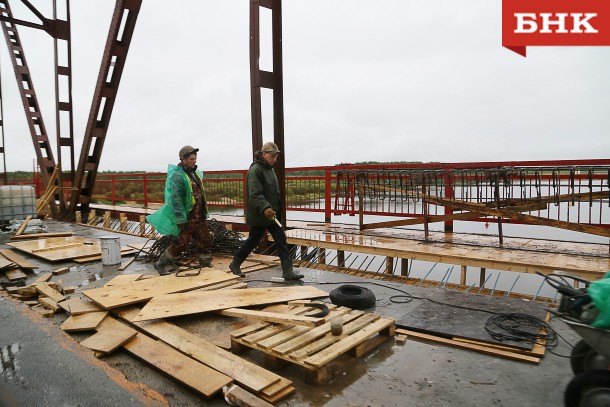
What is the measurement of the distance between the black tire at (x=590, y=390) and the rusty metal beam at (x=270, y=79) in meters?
6.45

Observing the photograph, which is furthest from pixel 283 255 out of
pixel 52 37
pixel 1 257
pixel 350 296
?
pixel 52 37

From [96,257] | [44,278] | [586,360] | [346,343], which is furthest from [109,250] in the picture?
[586,360]

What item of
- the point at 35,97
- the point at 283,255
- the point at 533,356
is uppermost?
the point at 35,97

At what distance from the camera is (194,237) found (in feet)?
24.1

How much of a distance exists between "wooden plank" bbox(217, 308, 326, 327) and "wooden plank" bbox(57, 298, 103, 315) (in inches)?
68.0

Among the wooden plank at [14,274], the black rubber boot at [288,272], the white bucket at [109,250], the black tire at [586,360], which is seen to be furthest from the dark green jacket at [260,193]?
the wooden plank at [14,274]

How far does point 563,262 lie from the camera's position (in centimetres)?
619

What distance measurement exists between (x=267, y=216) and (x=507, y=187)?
195 inches

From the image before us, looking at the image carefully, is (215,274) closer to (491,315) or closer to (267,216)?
(267,216)

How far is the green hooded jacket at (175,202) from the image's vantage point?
649 cm

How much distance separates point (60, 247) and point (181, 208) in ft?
13.8

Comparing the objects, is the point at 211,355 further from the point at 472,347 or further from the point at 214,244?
the point at 214,244

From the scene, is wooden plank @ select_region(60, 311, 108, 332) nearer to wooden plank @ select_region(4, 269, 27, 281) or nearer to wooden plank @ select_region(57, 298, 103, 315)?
wooden plank @ select_region(57, 298, 103, 315)

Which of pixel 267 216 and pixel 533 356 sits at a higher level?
pixel 267 216
